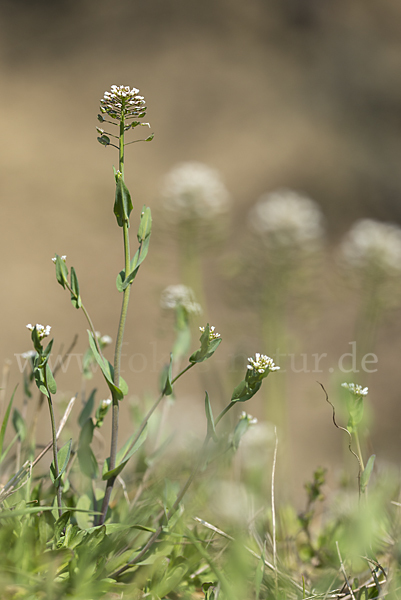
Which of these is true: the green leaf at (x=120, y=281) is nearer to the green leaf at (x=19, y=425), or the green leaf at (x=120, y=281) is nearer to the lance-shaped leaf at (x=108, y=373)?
the lance-shaped leaf at (x=108, y=373)

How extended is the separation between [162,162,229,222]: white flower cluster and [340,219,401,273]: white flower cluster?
32 centimetres

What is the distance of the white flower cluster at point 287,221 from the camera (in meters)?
1.27

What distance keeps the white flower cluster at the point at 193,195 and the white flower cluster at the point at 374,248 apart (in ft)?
1.07

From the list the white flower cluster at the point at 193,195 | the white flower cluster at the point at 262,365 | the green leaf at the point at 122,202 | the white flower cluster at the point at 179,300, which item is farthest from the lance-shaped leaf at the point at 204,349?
the white flower cluster at the point at 193,195

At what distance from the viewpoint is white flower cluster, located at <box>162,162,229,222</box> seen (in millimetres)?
1230

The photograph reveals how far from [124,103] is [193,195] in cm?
79

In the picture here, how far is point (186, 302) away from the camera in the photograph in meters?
0.78

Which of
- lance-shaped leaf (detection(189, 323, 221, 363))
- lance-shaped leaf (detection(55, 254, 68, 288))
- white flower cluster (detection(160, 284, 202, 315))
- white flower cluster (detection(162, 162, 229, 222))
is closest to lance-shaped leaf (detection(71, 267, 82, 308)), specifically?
lance-shaped leaf (detection(55, 254, 68, 288))

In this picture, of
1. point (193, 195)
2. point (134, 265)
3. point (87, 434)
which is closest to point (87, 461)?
point (87, 434)

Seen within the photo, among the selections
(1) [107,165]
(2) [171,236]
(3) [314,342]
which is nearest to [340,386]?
(2) [171,236]

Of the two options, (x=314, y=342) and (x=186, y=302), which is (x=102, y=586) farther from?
(x=314, y=342)

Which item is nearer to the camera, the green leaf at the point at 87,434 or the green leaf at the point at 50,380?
the green leaf at the point at 50,380

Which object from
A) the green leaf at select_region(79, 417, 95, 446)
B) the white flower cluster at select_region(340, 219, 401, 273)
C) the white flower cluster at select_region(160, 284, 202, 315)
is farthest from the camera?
the white flower cluster at select_region(340, 219, 401, 273)

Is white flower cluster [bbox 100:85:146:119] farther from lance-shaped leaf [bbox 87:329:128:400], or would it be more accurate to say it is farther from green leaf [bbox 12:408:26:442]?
green leaf [bbox 12:408:26:442]
